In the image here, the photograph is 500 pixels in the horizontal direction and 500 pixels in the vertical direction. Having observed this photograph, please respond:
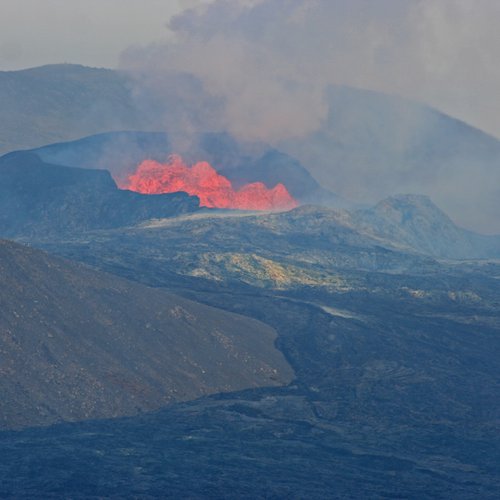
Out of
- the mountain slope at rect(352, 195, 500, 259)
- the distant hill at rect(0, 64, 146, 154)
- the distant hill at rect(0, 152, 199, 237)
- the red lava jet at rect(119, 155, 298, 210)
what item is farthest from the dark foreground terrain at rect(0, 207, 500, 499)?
the distant hill at rect(0, 64, 146, 154)

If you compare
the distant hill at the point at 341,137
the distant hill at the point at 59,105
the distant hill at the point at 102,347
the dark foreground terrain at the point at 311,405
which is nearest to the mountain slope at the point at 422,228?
the distant hill at the point at 341,137

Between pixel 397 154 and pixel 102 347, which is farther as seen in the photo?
pixel 397 154

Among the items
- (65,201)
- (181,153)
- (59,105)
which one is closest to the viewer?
(65,201)

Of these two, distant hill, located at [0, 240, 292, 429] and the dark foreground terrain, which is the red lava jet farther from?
distant hill, located at [0, 240, 292, 429]

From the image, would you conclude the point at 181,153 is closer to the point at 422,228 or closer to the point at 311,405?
the point at 422,228

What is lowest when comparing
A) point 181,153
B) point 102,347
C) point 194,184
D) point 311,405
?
point 311,405

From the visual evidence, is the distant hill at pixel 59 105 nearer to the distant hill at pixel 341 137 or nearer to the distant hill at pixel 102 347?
the distant hill at pixel 341 137

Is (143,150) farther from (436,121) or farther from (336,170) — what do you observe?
(436,121)

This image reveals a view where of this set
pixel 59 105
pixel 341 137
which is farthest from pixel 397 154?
A: pixel 59 105

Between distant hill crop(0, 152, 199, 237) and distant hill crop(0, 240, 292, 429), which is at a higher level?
distant hill crop(0, 152, 199, 237)
